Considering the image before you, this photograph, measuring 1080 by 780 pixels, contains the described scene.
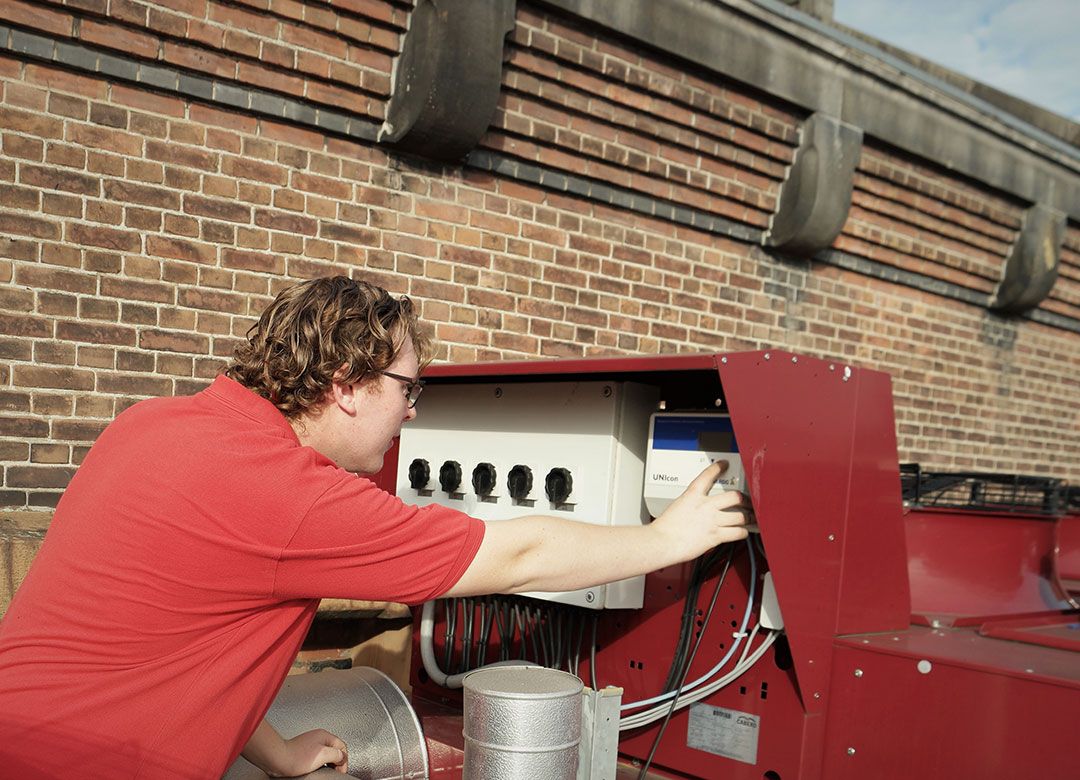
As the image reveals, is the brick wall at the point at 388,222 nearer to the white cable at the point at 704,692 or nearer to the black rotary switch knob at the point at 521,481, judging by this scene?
the black rotary switch knob at the point at 521,481

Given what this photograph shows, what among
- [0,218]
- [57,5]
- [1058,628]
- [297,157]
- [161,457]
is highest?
[57,5]

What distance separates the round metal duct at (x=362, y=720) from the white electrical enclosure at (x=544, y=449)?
545 millimetres

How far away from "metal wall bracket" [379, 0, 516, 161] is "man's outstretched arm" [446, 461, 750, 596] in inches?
108

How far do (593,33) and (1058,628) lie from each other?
352 centimetres

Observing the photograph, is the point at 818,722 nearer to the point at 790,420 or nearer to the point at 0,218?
the point at 790,420

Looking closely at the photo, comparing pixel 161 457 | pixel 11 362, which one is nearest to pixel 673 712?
pixel 161 457

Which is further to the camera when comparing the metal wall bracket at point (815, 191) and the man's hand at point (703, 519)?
the metal wall bracket at point (815, 191)

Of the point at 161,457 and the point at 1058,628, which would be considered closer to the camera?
the point at 161,457

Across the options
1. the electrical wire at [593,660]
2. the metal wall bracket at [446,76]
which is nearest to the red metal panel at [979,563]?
the electrical wire at [593,660]

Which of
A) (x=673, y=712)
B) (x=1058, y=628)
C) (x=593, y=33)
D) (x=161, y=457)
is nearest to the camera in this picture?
(x=161, y=457)

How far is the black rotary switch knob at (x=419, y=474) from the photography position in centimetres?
362

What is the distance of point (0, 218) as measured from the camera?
151 inches

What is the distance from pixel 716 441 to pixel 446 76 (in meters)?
2.56

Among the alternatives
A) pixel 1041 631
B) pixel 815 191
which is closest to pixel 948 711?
pixel 1041 631
